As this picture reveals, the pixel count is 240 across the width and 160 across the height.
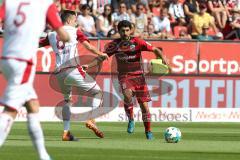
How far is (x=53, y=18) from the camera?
1055cm

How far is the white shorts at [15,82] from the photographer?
1031 centimetres

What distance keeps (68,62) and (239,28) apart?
12.1 metres

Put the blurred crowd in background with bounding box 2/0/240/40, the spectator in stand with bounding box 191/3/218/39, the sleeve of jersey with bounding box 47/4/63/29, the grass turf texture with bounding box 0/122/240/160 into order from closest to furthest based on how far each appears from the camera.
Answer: the sleeve of jersey with bounding box 47/4/63/29 → the grass turf texture with bounding box 0/122/240/160 → the blurred crowd in background with bounding box 2/0/240/40 → the spectator in stand with bounding box 191/3/218/39

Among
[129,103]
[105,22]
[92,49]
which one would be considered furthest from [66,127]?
[105,22]

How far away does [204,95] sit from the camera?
24500mm

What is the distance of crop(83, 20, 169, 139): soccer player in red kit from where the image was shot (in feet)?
56.0

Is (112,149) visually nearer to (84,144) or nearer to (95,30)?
(84,144)

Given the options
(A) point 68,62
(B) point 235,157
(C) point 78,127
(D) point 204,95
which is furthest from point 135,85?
(D) point 204,95

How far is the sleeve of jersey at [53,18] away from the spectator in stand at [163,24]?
15936 mm

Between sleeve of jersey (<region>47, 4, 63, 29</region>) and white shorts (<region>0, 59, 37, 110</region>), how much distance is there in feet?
1.84

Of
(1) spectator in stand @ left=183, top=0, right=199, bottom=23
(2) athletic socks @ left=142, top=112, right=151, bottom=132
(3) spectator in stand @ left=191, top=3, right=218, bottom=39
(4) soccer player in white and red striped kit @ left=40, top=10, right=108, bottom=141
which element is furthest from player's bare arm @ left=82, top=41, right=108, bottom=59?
(1) spectator in stand @ left=183, top=0, right=199, bottom=23

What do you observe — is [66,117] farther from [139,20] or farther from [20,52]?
[139,20]

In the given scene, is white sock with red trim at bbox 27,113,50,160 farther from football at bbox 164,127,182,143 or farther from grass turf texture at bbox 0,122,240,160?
football at bbox 164,127,182,143

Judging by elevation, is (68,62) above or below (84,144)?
above
